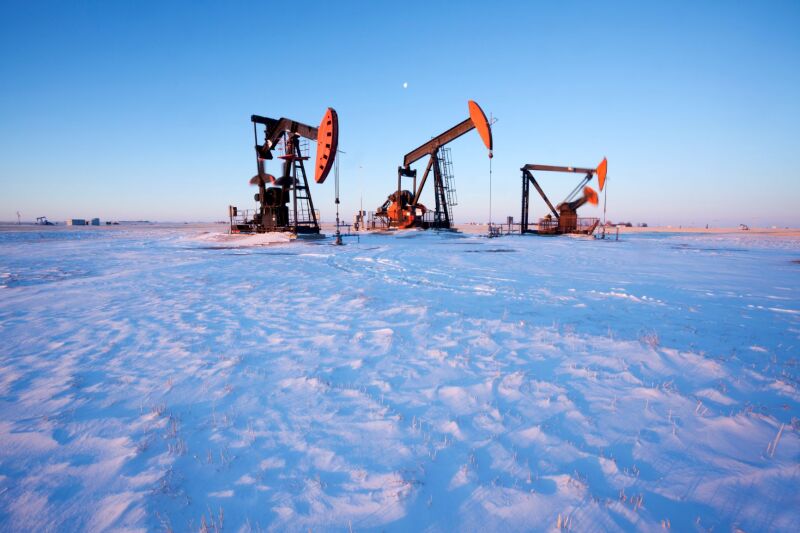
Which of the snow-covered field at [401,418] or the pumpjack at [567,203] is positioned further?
the pumpjack at [567,203]

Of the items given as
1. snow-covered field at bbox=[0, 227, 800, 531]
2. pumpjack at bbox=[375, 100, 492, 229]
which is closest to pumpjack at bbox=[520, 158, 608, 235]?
pumpjack at bbox=[375, 100, 492, 229]

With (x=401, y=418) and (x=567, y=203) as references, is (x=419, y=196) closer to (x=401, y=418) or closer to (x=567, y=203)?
(x=567, y=203)

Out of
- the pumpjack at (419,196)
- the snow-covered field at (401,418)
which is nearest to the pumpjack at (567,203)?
the pumpjack at (419,196)

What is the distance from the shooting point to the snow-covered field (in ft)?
5.62

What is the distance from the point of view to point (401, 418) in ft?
8.06

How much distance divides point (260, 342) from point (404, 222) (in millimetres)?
24224

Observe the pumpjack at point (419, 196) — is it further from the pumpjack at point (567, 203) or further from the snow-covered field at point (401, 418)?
the snow-covered field at point (401, 418)

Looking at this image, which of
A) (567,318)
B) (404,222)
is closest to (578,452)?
(567,318)

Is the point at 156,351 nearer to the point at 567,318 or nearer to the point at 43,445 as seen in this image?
the point at 43,445

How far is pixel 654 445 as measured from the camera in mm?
2160

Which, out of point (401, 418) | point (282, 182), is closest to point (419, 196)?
point (282, 182)

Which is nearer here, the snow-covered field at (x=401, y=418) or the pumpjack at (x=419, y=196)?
the snow-covered field at (x=401, y=418)

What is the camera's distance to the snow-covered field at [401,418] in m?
1.71

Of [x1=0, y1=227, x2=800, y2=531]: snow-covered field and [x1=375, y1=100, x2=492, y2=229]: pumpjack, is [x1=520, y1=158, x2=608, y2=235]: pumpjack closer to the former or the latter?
[x1=375, y1=100, x2=492, y2=229]: pumpjack
